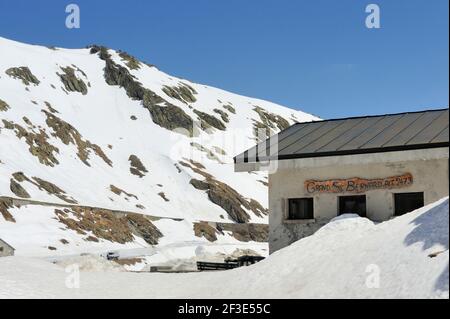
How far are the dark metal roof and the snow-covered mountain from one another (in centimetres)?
3435

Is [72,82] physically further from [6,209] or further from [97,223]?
[6,209]

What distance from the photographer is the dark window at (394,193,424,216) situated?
1028 inches

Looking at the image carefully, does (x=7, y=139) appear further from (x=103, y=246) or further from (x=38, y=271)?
(x=38, y=271)

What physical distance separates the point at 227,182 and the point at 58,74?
4780 centimetres

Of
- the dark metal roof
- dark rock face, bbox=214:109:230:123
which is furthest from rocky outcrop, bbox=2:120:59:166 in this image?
the dark metal roof

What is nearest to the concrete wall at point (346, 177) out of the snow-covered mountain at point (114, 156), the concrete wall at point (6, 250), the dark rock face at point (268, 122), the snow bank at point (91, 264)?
the snow bank at point (91, 264)

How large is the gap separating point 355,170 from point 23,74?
109299 mm

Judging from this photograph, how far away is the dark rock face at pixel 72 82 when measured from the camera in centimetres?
13462

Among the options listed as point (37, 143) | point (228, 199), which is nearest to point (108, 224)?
point (37, 143)

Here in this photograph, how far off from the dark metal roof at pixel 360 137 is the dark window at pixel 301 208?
213cm

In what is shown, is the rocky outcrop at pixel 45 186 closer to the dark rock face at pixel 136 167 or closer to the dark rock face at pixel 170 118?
the dark rock face at pixel 136 167

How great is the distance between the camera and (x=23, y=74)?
409 ft

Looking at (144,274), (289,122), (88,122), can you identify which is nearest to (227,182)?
(88,122)
